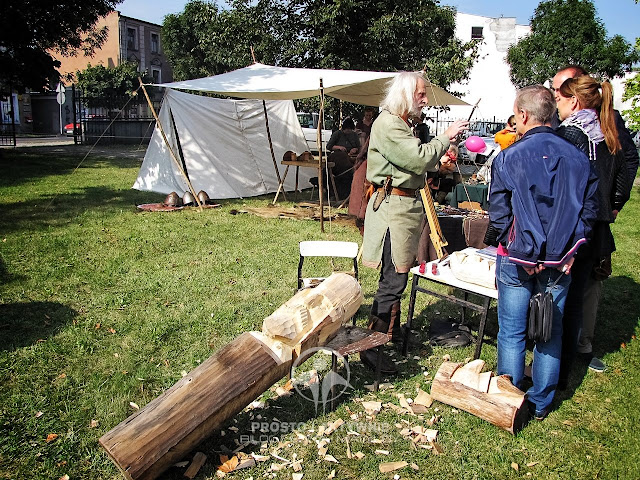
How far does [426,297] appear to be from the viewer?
479 centimetres

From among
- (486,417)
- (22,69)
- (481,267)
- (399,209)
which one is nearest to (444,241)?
(481,267)

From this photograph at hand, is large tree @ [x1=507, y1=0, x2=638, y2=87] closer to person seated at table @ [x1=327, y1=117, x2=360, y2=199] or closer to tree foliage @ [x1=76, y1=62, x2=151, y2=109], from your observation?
person seated at table @ [x1=327, y1=117, x2=360, y2=199]

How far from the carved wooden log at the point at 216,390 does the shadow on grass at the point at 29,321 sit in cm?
180

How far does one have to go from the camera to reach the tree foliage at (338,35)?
494 inches

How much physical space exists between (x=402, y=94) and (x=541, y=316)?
4.95 ft

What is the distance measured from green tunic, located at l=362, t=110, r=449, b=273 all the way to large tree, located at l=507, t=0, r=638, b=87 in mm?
27400

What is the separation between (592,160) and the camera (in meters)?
2.95

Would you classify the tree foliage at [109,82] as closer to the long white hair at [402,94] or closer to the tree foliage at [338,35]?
the tree foliage at [338,35]

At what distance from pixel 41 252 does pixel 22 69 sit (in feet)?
39.8

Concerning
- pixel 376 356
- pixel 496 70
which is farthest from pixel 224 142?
pixel 496 70

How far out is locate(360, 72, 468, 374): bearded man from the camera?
117 inches

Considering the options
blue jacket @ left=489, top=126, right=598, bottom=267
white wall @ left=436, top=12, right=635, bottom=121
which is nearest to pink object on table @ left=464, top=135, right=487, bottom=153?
blue jacket @ left=489, top=126, right=598, bottom=267

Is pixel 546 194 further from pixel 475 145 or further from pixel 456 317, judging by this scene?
pixel 475 145

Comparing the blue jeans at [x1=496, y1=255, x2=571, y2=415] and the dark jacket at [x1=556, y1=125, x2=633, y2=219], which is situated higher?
the dark jacket at [x1=556, y1=125, x2=633, y2=219]
